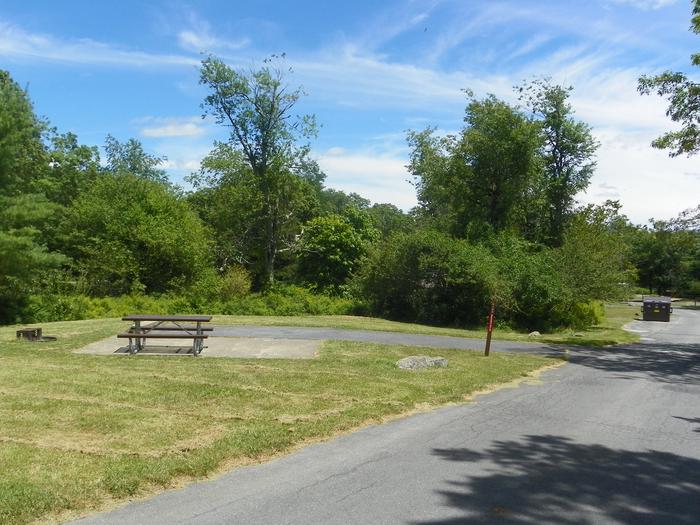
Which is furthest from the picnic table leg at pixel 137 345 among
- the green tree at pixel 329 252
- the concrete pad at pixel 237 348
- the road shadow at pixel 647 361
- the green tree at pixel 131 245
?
the green tree at pixel 329 252

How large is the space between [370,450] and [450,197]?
105 feet

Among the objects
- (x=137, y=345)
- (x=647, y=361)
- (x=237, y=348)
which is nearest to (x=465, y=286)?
(x=647, y=361)

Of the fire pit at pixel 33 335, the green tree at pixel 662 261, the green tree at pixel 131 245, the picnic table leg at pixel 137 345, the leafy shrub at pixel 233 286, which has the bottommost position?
the fire pit at pixel 33 335

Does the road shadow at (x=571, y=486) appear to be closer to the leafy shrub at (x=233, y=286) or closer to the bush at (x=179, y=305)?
the bush at (x=179, y=305)

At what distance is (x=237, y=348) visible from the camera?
46.9 ft

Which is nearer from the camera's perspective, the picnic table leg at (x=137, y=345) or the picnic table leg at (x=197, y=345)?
the picnic table leg at (x=197, y=345)

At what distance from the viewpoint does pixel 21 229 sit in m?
24.3

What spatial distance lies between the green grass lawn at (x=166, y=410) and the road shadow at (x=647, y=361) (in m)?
1.90

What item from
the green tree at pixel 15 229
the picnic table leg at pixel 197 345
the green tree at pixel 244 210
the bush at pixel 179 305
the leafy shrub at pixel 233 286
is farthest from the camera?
the green tree at pixel 244 210

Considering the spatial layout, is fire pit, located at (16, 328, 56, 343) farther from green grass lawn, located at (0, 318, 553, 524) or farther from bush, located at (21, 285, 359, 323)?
bush, located at (21, 285, 359, 323)

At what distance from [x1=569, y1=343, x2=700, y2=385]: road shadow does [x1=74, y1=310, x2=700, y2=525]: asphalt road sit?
374 cm

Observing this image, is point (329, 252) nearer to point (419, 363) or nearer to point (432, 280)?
point (432, 280)

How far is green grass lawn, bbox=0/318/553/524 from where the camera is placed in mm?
5098

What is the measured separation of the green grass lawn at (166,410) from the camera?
510 centimetres
